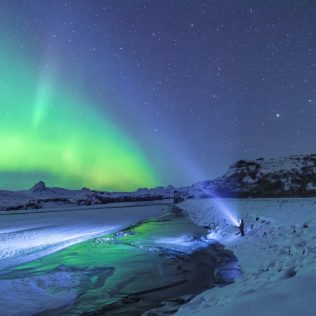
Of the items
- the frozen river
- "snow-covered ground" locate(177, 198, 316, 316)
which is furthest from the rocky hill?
"snow-covered ground" locate(177, 198, 316, 316)

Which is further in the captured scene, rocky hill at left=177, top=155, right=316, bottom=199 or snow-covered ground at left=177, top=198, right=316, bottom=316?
rocky hill at left=177, top=155, right=316, bottom=199

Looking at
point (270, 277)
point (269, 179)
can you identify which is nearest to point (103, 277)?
point (270, 277)

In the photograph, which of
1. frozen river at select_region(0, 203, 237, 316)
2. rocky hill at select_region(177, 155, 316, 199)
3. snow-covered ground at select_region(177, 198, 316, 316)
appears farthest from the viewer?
rocky hill at select_region(177, 155, 316, 199)

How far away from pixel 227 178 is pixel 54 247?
180m

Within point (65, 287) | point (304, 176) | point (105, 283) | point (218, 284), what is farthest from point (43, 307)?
point (304, 176)

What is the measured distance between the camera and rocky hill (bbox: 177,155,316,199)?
144375 mm

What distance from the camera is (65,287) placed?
12.7 m

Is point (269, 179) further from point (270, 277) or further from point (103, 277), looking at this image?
point (270, 277)

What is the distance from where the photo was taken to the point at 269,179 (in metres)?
161

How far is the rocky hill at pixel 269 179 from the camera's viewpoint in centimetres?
14438

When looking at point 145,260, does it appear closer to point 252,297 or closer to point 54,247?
point 54,247

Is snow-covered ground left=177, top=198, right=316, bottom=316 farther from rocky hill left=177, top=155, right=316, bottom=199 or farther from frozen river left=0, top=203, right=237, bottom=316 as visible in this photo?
rocky hill left=177, top=155, right=316, bottom=199

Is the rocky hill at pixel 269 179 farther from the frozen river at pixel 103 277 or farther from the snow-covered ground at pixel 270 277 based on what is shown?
the snow-covered ground at pixel 270 277

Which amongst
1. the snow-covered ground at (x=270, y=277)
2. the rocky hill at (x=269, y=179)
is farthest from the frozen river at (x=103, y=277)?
the rocky hill at (x=269, y=179)
